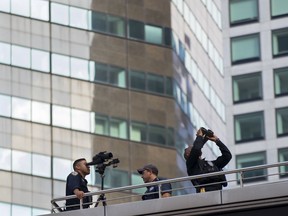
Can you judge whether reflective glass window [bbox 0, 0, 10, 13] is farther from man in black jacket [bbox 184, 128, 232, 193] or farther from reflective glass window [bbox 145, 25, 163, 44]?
man in black jacket [bbox 184, 128, 232, 193]

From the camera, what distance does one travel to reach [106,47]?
8488 centimetres

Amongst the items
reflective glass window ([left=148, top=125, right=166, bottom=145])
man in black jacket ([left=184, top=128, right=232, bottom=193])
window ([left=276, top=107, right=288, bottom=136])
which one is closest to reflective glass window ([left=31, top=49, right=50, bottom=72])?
reflective glass window ([left=148, top=125, right=166, bottom=145])

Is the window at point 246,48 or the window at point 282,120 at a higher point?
the window at point 246,48

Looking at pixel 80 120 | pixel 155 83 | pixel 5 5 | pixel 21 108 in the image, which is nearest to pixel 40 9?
pixel 5 5

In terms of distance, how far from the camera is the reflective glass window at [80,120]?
269ft

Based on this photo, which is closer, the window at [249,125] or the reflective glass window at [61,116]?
the reflective glass window at [61,116]

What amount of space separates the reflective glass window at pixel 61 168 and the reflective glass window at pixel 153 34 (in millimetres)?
9124

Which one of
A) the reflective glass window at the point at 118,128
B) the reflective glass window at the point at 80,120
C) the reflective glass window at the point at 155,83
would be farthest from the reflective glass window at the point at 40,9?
the reflective glass window at the point at 155,83

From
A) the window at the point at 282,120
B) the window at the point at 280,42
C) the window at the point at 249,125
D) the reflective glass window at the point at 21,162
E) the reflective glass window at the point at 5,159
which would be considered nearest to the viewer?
the reflective glass window at the point at 5,159

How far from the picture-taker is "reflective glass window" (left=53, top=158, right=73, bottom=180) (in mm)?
79812

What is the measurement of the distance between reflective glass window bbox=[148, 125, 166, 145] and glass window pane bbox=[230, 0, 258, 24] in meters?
14.3

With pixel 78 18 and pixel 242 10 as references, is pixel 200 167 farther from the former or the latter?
pixel 242 10

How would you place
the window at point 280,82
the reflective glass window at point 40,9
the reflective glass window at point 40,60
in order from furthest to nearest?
the window at point 280,82 < the reflective glass window at point 40,9 < the reflective glass window at point 40,60

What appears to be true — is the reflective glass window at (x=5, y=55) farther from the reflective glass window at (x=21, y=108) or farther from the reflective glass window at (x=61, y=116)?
the reflective glass window at (x=61, y=116)
